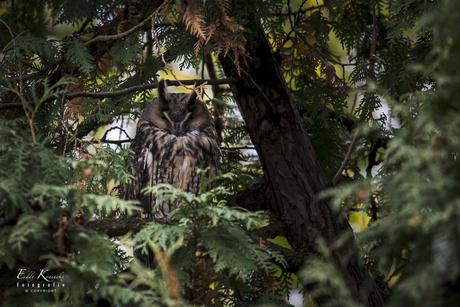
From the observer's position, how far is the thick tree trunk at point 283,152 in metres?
1.96

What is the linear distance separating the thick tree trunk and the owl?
14.8 inches

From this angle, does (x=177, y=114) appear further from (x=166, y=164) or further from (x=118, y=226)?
(x=118, y=226)

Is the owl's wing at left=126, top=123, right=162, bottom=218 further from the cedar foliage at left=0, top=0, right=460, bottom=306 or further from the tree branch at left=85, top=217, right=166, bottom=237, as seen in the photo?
the tree branch at left=85, top=217, right=166, bottom=237

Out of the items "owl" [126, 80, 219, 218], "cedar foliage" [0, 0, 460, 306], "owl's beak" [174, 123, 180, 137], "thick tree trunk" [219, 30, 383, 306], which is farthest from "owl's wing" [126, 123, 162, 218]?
"thick tree trunk" [219, 30, 383, 306]

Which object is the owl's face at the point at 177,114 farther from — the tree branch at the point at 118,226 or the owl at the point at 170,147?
the tree branch at the point at 118,226

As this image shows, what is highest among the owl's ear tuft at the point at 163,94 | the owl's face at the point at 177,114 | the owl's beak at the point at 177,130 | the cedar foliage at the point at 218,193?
the owl's ear tuft at the point at 163,94

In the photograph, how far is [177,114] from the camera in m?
2.38

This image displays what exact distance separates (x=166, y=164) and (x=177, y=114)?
35 centimetres

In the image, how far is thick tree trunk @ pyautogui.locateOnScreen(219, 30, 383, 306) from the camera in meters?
1.96

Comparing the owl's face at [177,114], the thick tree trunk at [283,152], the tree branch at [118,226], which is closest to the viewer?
the tree branch at [118,226]

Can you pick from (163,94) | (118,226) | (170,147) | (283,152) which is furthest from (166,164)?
(118,226)

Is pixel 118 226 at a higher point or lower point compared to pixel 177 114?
lower

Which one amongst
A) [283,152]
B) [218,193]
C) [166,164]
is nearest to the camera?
[218,193]

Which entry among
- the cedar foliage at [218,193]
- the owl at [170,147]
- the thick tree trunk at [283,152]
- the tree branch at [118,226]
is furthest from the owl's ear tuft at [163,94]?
the tree branch at [118,226]
